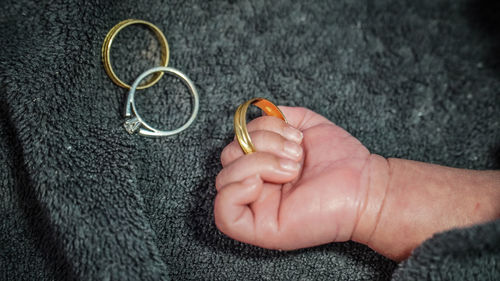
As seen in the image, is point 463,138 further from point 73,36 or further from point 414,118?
point 73,36

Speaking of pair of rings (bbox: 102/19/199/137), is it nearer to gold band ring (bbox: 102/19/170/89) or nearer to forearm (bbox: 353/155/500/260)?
gold band ring (bbox: 102/19/170/89)

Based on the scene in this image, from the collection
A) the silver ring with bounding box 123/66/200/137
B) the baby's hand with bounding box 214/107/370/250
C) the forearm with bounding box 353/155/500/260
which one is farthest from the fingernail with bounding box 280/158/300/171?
the silver ring with bounding box 123/66/200/137

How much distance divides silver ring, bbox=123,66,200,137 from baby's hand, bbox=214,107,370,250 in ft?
0.50

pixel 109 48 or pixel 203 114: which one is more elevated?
pixel 109 48

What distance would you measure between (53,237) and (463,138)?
77 centimetres

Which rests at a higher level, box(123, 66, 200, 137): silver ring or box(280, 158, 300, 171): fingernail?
box(280, 158, 300, 171): fingernail

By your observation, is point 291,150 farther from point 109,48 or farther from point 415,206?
point 109,48

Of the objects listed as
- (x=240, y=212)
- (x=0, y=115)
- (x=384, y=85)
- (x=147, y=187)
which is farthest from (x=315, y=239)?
(x=0, y=115)

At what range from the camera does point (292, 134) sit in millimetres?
644

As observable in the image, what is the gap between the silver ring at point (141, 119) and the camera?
71 centimetres

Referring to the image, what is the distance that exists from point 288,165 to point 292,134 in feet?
0.21

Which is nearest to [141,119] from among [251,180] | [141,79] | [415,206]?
[141,79]

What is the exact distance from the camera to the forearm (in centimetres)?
63

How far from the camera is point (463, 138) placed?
859 mm
